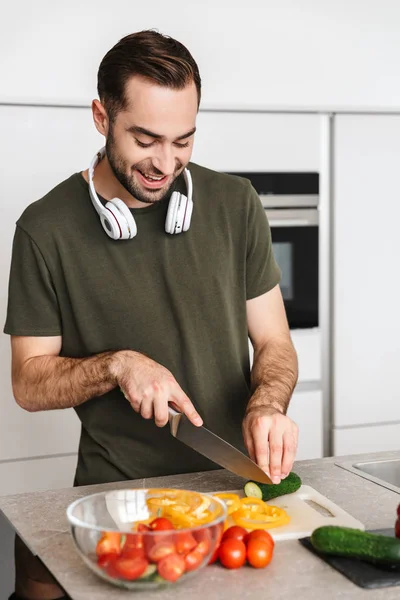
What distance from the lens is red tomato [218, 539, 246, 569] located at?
1186 mm

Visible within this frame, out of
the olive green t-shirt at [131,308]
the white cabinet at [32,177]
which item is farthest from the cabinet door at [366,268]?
the olive green t-shirt at [131,308]

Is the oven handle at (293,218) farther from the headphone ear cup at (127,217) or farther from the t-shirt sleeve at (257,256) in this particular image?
the headphone ear cup at (127,217)

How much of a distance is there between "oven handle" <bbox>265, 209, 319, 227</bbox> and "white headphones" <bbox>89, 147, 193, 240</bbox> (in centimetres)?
122

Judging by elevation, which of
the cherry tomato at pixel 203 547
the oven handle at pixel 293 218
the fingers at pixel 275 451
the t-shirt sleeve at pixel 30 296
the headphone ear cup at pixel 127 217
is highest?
the oven handle at pixel 293 218

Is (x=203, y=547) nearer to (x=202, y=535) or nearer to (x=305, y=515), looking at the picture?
(x=202, y=535)

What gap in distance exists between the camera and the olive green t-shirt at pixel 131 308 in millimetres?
1758

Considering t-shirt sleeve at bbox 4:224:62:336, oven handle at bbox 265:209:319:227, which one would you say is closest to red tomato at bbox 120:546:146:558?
t-shirt sleeve at bbox 4:224:62:336

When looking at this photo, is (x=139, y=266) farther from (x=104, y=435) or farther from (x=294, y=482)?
(x=294, y=482)

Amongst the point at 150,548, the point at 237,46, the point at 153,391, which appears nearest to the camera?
the point at 150,548

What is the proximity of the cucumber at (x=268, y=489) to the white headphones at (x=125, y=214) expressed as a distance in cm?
57

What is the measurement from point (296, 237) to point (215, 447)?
1613 millimetres

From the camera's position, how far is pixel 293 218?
302 centimetres

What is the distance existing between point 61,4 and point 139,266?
128 centimetres

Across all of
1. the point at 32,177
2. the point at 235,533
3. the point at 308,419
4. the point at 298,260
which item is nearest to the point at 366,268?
the point at 298,260
